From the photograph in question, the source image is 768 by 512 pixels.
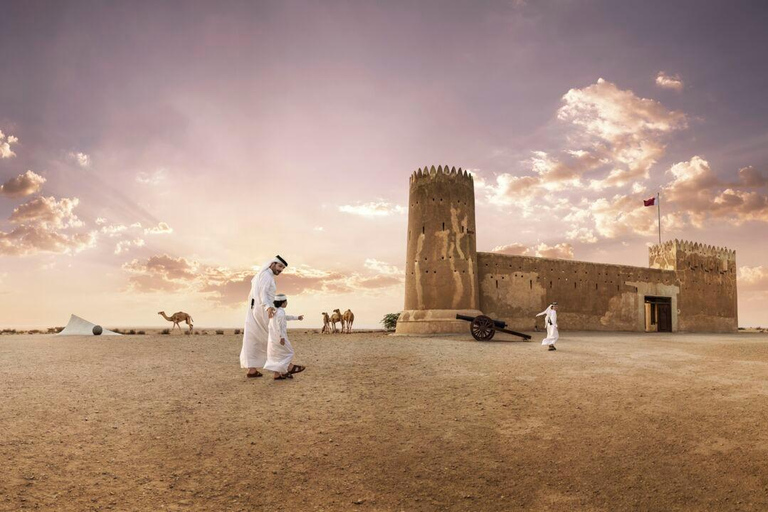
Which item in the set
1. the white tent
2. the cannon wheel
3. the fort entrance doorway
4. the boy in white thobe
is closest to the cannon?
the cannon wheel

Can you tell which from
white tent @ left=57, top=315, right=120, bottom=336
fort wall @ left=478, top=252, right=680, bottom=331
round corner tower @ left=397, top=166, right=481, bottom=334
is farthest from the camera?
fort wall @ left=478, top=252, right=680, bottom=331

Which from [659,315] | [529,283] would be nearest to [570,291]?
[529,283]

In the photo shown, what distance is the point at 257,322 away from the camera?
9.80 metres

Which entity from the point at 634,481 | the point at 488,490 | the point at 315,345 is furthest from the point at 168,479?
the point at 315,345

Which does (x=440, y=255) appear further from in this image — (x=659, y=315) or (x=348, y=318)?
(x=659, y=315)

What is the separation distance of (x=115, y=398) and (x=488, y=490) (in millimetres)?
6056

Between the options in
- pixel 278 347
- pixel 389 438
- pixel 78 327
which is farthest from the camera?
pixel 78 327

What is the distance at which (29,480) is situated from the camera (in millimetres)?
5453

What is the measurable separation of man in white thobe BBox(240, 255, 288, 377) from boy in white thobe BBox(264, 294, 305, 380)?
0.20 meters

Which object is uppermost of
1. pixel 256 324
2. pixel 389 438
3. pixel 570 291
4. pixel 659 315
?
pixel 570 291

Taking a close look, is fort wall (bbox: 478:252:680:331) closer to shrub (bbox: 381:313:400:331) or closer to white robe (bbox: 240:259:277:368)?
shrub (bbox: 381:313:400:331)

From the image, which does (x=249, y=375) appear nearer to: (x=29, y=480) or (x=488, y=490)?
(x=29, y=480)

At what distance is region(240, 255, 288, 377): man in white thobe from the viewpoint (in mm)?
9703

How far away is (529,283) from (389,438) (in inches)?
703
